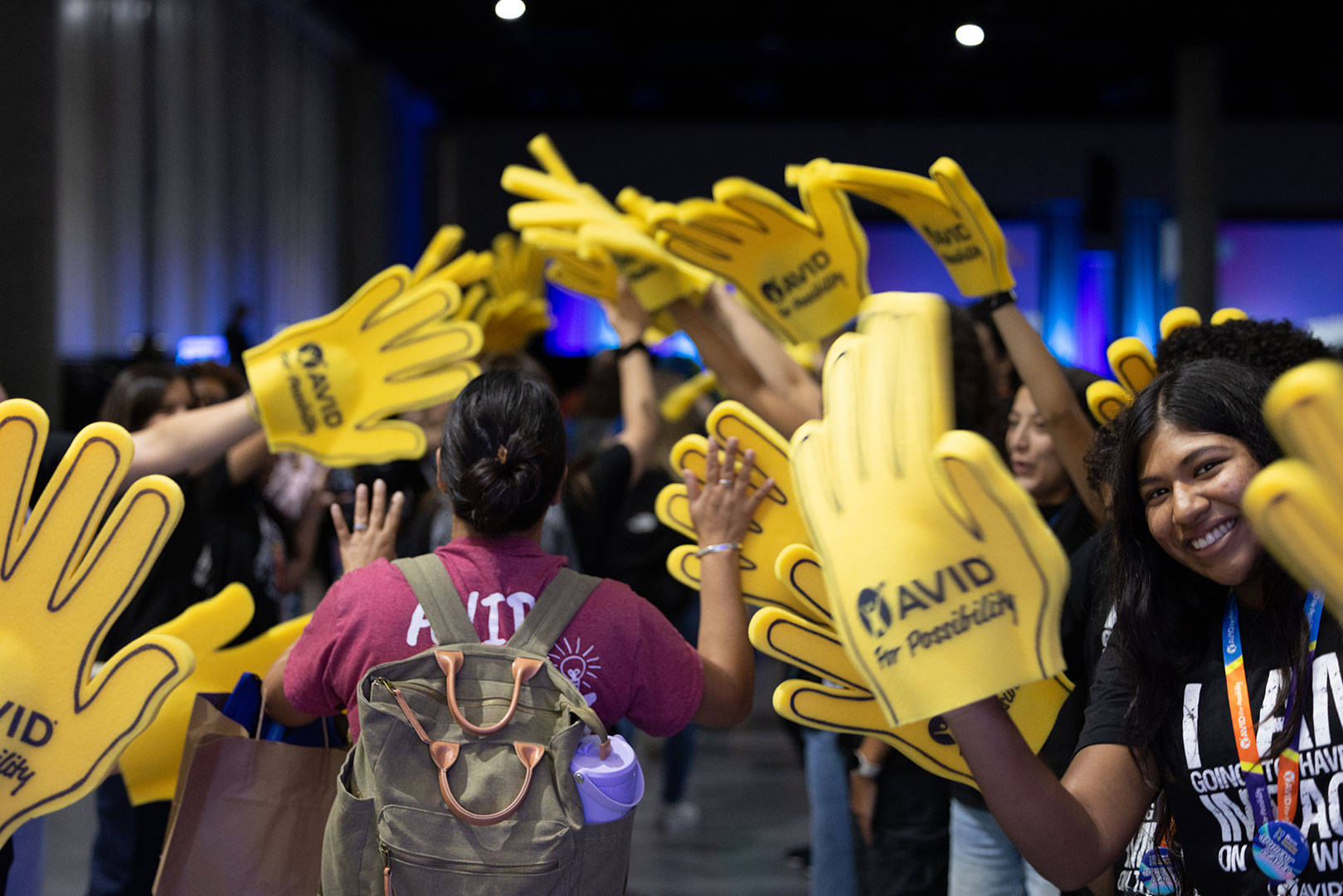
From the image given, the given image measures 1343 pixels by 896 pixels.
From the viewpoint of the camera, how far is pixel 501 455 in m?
1.43

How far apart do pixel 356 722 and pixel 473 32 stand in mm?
9565

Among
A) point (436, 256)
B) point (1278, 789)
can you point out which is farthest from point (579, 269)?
point (1278, 789)

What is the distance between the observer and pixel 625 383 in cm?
264

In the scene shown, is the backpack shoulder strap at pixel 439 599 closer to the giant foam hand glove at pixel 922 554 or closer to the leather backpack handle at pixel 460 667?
the leather backpack handle at pixel 460 667

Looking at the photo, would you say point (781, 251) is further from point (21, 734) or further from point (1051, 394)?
point (21, 734)

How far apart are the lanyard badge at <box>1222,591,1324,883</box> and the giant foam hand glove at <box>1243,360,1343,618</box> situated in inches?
12.5

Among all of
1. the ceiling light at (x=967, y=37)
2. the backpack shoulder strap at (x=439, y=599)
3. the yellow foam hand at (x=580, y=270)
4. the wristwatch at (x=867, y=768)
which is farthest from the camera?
the ceiling light at (x=967, y=37)

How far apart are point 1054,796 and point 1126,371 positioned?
749mm

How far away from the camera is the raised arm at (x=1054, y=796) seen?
1.04 m

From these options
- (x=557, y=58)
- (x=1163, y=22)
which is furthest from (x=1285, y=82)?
(x=557, y=58)

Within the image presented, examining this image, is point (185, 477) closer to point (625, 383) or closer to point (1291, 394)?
point (625, 383)

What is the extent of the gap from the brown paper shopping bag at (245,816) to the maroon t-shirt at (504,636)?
141 mm

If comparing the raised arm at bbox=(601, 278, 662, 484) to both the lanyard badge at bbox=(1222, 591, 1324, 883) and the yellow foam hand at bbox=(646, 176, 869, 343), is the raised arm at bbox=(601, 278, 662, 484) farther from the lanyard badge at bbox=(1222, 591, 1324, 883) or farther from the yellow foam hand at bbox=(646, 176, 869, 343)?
the lanyard badge at bbox=(1222, 591, 1324, 883)

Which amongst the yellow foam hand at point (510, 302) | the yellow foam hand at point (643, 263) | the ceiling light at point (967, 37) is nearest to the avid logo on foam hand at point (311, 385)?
the yellow foam hand at point (643, 263)
